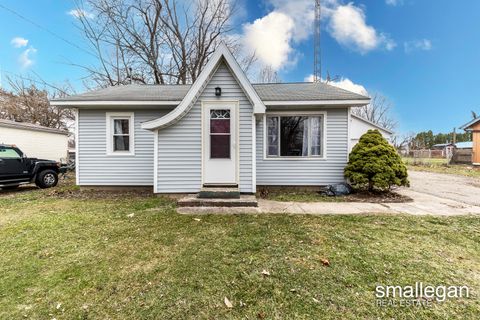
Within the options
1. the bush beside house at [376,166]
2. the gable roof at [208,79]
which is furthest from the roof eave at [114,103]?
the bush beside house at [376,166]

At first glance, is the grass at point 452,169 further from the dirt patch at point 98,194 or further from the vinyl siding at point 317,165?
the dirt patch at point 98,194

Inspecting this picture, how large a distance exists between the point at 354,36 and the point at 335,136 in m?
13.8

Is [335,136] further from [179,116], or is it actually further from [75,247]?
[75,247]

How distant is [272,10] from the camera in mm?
14820

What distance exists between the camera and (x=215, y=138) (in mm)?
6352

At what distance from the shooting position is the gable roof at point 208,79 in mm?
5996

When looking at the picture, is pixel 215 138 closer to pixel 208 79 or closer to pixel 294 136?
pixel 208 79

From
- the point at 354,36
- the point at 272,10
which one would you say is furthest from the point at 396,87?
the point at 272,10

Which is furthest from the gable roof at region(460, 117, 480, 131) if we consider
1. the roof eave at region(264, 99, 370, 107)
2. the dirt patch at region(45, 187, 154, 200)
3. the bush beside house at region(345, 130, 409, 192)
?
the dirt patch at region(45, 187, 154, 200)

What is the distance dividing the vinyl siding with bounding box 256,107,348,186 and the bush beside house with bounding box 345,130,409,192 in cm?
52

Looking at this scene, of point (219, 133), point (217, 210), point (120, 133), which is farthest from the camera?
point (120, 133)

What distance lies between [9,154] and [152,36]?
45.3 feet

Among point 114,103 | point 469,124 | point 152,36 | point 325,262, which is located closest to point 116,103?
point 114,103

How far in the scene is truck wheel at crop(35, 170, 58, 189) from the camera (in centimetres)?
881
